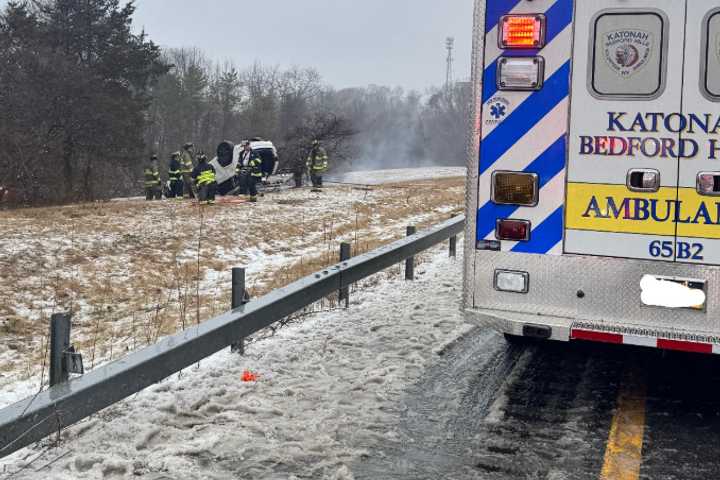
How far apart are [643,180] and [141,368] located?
10.5ft

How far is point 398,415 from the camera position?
532 centimetres

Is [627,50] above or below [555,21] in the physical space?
below

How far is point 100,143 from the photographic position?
40031mm

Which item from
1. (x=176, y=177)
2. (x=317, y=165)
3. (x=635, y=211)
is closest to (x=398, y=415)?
(x=635, y=211)

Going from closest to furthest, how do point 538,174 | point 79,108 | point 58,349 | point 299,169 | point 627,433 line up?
point 58,349, point 627,433, point 538,174, point 299,169, point 79,108

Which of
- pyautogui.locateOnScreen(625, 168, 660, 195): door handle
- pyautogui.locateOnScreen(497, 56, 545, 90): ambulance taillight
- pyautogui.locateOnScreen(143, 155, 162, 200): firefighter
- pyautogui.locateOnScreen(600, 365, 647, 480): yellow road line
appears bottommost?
pyautogui.locateOnScreen(600, 365, 647, 480): yellow road line

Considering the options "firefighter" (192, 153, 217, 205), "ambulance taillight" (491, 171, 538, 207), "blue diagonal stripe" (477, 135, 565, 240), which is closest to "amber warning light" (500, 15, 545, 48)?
"blue diagonal stripe" (477, 135, 565, 240)

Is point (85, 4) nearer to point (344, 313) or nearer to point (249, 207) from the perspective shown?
point (249, 207)

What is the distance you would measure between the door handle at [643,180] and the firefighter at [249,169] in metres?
18.3

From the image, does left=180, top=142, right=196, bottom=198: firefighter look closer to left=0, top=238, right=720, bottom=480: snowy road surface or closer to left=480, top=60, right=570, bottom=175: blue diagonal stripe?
left=0, top=238, right=720, bottom=480: snowy road surface

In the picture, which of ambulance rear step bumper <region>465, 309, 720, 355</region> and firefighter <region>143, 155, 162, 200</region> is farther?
firefighter <region>143, 155, 162, 200</region>

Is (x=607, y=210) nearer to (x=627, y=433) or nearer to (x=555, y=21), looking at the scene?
(x=555, y=21)

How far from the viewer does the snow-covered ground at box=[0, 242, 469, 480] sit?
4.35 m

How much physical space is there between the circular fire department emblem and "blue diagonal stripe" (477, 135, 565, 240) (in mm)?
553
